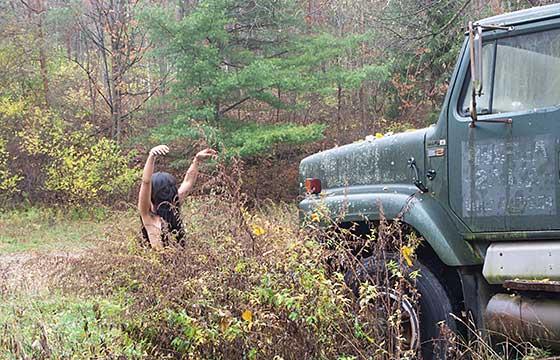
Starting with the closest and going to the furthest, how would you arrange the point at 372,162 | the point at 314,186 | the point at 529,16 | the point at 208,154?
the point at 529,16 → the point at 208,154 → the point at 372,162 → the point at 314,186

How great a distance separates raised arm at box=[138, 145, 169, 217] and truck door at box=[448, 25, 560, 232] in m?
2.39

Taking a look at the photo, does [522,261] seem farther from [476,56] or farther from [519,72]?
[476,56]

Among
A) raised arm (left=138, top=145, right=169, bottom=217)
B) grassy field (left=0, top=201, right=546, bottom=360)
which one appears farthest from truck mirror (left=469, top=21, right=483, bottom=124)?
Result: raised arm (left=138, top=145, right=169, bottom=217)

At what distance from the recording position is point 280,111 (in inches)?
742

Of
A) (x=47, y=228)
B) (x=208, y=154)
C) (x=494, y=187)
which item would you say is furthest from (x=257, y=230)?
(x=47, y=228)

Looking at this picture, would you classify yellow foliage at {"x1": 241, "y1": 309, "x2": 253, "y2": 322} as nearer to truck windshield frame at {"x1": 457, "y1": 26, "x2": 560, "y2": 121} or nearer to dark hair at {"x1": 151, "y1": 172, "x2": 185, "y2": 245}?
dark hair at {"x1": 151, "y1": 172, "x2": 185, "y2": 245}

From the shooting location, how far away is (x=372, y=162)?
16.7 ft

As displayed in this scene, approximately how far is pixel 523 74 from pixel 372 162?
143 centimetres

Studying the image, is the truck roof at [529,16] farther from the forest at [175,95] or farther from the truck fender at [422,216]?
the forest at [175,95]

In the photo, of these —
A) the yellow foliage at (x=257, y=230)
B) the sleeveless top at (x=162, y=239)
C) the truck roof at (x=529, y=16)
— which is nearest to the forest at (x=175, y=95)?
the sleeveless top at (x=162, y=239)

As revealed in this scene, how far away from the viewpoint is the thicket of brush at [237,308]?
3625mm

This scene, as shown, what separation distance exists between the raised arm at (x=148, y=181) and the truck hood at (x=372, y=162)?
146cm

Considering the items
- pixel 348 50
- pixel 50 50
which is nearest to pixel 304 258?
pixel 348 50

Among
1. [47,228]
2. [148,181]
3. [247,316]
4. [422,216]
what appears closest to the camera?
[247,316]
